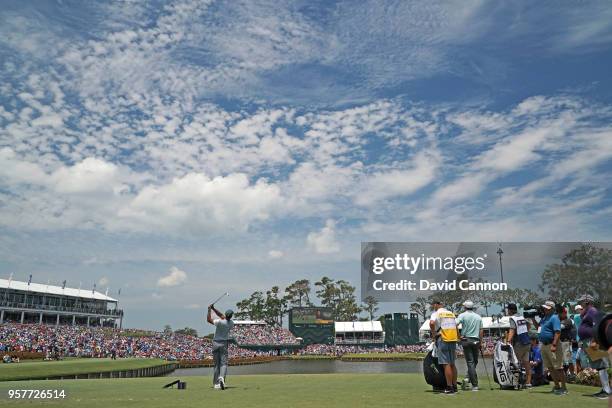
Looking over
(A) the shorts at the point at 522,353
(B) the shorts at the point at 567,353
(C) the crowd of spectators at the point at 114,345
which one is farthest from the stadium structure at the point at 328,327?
(A) the shorts at the point at 522,353

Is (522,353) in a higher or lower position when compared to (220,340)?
lower

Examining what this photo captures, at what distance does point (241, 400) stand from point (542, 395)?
6198mm

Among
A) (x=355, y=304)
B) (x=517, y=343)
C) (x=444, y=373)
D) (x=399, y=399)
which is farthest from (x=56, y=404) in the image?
(x=355, y=304)

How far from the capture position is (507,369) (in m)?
11.6

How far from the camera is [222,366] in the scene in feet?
41.8

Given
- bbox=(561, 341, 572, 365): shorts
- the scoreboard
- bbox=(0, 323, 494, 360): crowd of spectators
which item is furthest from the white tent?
bbox=(561, 341, 572, 365): shorts

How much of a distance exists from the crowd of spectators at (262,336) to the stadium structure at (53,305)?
31999 millimetres

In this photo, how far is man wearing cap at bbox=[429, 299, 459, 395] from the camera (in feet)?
32.9

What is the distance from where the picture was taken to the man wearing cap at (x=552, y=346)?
10.6m

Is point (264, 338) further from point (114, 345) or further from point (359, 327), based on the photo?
point (114, 345)

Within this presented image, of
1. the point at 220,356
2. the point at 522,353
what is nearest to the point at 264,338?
the point at 220,356

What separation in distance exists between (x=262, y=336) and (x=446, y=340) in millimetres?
95664

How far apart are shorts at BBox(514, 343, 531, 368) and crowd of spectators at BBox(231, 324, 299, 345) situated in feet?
285

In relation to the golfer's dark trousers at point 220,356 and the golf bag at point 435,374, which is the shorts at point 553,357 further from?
the golfer's dark trousers at point 220,356
